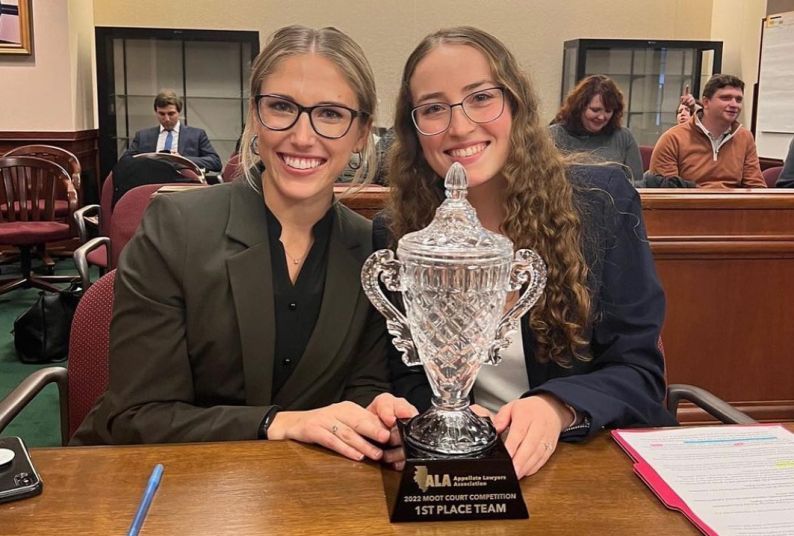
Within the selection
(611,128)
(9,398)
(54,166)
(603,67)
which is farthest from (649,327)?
(603,67)

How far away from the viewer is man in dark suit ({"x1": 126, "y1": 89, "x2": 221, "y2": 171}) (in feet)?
20.3

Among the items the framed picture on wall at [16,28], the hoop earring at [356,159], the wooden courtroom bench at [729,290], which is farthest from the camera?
the framed picture on wall at [16,28]

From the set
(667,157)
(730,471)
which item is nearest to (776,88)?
(667,157)

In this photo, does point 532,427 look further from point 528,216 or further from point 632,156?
point 632,156

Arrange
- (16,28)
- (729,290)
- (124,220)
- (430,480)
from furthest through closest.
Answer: (16,28) → (124,220) → (729,290) → (430,480)

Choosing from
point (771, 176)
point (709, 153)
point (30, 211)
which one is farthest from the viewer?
point (30, 211)

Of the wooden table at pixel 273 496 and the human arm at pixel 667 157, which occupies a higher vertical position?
the human arm at pixel 667 157

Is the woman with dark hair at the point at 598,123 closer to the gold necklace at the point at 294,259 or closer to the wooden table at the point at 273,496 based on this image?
the gold necklace at the point at 294,259

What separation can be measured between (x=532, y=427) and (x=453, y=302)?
0.24 m

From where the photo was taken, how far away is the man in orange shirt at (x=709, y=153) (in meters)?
4.67

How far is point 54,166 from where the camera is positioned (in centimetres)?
492

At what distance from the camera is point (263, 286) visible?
1.38 meters

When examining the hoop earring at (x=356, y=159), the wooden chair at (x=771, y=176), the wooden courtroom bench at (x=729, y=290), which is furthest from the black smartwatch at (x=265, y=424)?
the wooden chair at (x=771, y=176)

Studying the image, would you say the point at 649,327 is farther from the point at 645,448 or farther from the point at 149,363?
the point at 149,363
